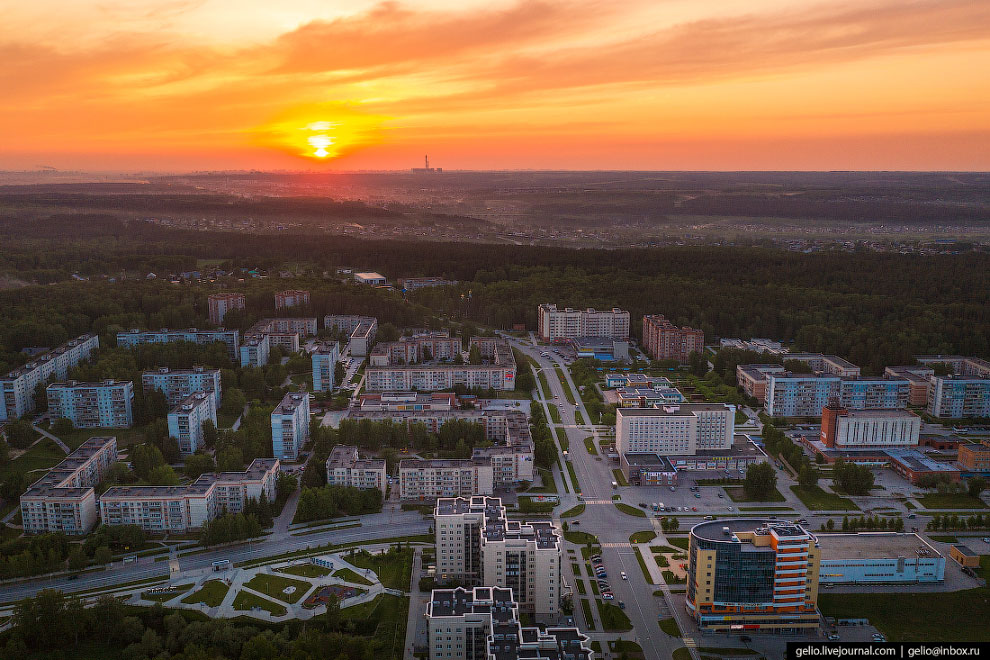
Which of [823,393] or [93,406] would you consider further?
[823,393]

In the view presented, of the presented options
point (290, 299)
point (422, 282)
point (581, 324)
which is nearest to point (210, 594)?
point (581, 324)

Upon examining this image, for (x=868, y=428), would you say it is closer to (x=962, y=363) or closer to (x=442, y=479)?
(x=962, y=363)

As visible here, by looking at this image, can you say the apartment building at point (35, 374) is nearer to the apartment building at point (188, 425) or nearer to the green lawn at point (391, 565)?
the apartment building at point (188, 425)

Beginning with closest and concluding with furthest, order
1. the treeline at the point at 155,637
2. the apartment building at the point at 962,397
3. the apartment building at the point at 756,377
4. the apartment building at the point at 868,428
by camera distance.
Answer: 1. the treeline at the point at 155,637
2. the apartment building at the point at 868,428
3. the apartment building at the point at 962,397
4. the apartment building at the point at 756,377

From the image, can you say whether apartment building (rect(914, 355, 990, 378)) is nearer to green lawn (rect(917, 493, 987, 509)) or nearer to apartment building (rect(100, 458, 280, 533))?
green lawn (rect(917, 493, 987, 509))

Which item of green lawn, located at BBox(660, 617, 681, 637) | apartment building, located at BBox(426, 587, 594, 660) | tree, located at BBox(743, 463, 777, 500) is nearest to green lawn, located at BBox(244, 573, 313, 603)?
apartment building, located at BBox(426, 587, 594, 660)

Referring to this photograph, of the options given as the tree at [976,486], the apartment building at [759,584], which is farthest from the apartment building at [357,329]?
the tree at [976,486]
